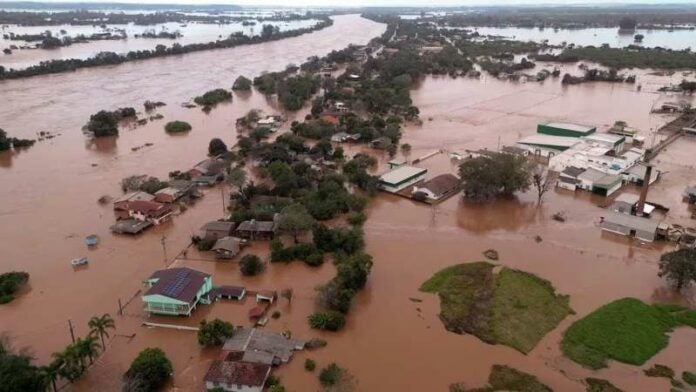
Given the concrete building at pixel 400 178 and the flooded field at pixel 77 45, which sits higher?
the flooded field at pixel 77 45

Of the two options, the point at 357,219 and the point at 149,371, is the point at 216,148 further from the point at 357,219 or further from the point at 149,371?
the point at 149,371

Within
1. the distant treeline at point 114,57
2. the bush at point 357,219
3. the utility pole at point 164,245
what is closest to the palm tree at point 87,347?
the utility pole at point 164,245

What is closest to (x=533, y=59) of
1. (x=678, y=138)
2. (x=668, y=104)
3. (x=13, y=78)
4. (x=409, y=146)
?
(x=668, y=104)

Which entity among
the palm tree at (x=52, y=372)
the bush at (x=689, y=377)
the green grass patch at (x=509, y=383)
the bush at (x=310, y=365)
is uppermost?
the palm tree at (x=52, y=372)

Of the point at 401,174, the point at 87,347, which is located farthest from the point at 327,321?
the point at 401,174

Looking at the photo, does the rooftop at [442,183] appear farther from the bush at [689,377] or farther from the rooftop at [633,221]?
the bush at [689,377]

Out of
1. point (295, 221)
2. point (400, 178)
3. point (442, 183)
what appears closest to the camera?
point (295, 221)
